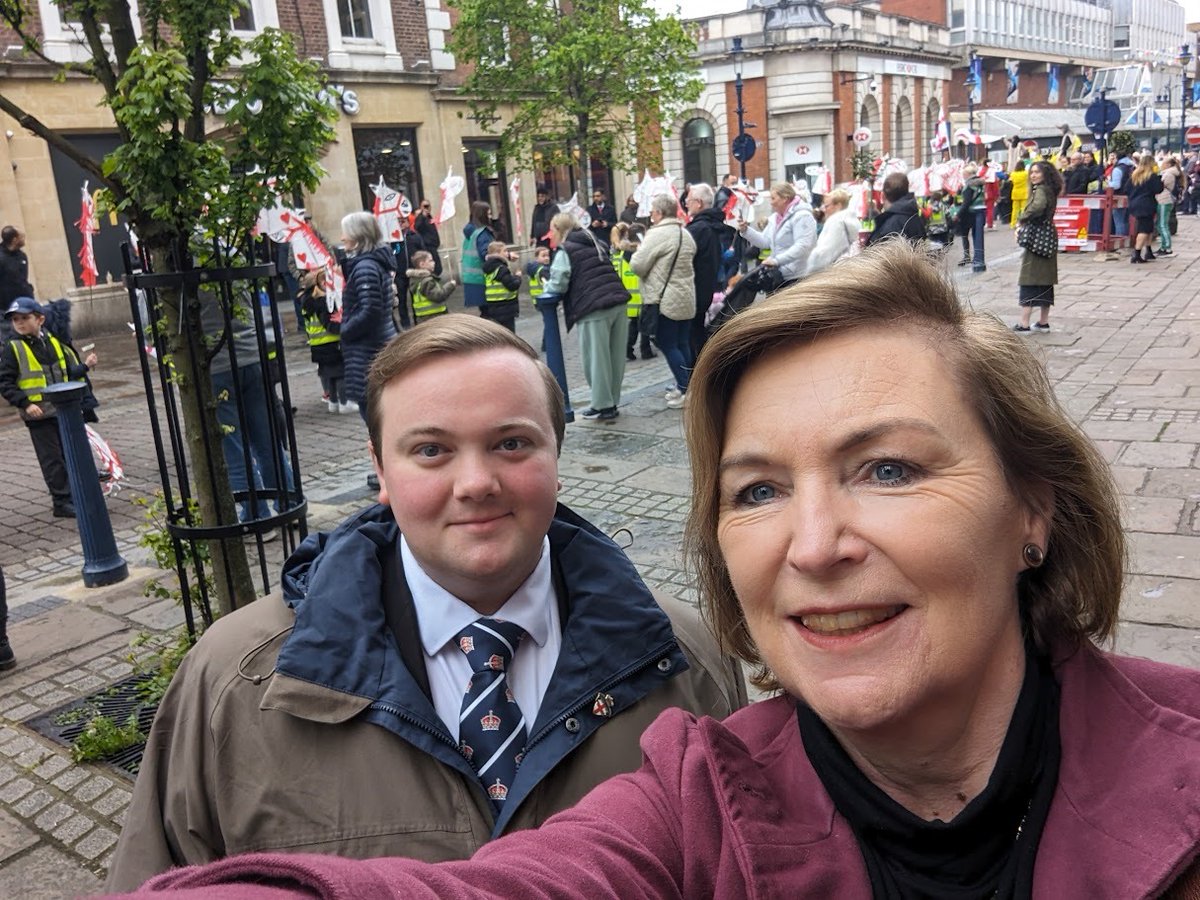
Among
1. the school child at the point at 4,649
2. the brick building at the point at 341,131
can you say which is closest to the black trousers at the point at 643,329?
the school child at the point at 4,649

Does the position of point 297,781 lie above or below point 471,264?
below

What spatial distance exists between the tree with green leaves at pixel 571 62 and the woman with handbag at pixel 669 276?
1308 cm

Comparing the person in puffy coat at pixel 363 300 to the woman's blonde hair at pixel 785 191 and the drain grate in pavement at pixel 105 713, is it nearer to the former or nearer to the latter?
the drain grate in pavement at pixel 105 713

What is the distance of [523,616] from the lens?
1963mm

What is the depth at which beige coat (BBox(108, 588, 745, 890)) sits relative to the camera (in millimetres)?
1676

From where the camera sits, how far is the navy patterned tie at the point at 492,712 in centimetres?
176

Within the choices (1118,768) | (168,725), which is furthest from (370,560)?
(1118,768)

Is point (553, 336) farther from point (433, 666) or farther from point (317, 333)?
point (433, 666)

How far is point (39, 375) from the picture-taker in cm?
732

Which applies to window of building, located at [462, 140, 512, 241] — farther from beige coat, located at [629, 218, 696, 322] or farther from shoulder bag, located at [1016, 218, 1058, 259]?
beige coat, located at [629, 218, 696, 322]

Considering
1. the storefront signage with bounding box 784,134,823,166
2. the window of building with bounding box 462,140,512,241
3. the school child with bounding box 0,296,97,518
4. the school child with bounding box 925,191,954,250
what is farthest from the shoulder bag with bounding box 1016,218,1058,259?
the storefront signage with bounding box 784,134,823,166

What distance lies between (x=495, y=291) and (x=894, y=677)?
9.40 m

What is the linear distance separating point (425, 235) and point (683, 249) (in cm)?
1119

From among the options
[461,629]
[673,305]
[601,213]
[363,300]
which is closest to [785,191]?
[673,305]
